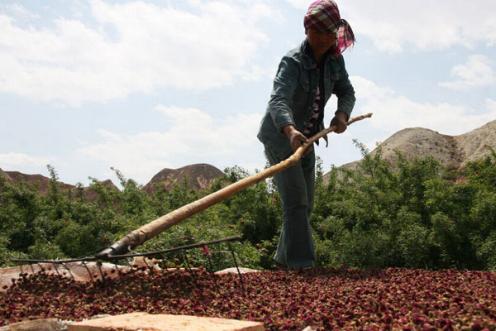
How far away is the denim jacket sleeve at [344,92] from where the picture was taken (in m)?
5.95

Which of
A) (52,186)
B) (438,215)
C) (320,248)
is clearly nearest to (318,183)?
(320,248)

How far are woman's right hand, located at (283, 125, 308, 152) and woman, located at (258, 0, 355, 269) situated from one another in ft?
0.70

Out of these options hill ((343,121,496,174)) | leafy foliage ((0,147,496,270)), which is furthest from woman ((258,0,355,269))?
hill ((343,121,496,174))

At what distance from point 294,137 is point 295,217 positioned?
92 cm

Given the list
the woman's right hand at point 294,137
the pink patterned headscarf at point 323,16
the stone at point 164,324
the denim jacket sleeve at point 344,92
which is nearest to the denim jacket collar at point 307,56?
the pink patterned headscarf at point 323,16

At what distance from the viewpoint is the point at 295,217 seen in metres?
5.66

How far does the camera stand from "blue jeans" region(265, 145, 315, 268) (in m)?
5.60

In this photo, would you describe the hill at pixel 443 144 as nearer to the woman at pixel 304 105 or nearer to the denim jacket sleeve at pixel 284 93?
the woman at pixel 304 105

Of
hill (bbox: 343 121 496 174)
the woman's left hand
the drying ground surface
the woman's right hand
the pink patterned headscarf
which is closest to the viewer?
the drying ground surface

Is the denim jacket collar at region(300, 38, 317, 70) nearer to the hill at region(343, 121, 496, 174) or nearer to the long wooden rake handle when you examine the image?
the long wooden rake handle

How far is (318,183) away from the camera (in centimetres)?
882

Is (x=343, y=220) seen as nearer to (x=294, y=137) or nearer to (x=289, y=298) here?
(x=294, y=137)

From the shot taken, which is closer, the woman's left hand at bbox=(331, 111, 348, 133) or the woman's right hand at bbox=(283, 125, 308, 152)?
the woman's right hand at bbox=(283, 125, 308, 152)

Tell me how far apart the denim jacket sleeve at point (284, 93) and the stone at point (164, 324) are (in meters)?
2.47
